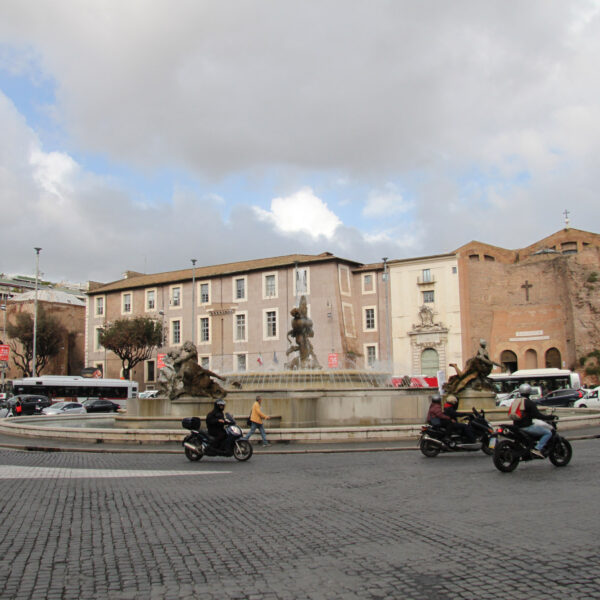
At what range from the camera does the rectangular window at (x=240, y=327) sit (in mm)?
65375

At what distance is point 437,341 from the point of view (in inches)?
2356

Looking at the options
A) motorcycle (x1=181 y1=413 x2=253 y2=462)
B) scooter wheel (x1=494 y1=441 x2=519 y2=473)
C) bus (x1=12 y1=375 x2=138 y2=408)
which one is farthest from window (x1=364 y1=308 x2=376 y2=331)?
scooter wheel (x1=494 y1=441 x2=519 y2=473)

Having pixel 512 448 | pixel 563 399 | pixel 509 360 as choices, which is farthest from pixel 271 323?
pixel 512 448

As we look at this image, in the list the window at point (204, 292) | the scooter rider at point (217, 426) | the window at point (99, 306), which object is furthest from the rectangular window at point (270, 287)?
the scooter rider at point (217, 426)

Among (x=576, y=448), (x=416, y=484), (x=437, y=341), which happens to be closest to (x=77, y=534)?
(x=416, y=484)

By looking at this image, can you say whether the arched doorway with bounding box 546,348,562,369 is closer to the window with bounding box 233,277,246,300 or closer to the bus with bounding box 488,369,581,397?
the bus with bounding box 488,369,581,397

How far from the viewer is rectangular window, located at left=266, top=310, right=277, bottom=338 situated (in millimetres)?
63500

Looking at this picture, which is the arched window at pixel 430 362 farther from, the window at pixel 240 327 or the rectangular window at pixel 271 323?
the window at pixel 240 327

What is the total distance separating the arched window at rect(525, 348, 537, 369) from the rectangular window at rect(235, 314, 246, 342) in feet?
87.2

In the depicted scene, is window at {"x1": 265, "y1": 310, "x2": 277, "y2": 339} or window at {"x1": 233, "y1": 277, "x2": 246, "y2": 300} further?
window at {"x1": 233, "y1": 277, "x2": 246, "y2": 300}

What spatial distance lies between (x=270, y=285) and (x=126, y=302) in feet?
60.9

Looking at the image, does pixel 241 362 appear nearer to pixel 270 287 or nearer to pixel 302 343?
pixel 270 287

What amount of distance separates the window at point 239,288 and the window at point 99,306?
1798cm

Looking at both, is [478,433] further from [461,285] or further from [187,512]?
[461,285]
